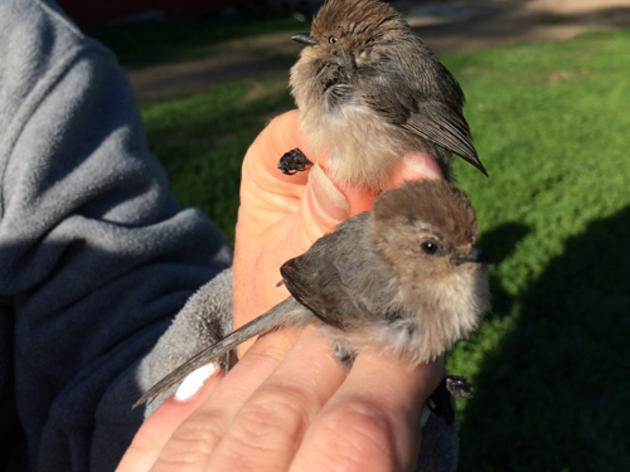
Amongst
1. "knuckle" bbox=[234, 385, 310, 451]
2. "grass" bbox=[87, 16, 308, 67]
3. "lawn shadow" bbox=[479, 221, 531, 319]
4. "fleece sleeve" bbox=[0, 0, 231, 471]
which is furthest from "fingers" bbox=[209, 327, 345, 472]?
"grass" bbox=[87, 16, 308, 67]

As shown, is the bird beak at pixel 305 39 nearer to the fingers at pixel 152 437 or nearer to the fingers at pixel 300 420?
the fingers at pixel 300 420

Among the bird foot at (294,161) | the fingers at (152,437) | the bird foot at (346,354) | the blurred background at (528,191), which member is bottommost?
the blurred background at (528,191)

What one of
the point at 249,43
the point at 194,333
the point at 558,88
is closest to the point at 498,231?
the point at 194,333

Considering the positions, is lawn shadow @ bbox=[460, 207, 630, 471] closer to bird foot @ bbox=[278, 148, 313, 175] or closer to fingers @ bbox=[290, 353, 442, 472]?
fingers @ bbox=[290, 353, 442, 472]

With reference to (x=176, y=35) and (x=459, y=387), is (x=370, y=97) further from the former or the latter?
(x=176, y=35)

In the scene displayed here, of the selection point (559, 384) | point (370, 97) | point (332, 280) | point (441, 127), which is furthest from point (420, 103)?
point (559, 384)

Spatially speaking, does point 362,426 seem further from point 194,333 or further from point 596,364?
point 596,364

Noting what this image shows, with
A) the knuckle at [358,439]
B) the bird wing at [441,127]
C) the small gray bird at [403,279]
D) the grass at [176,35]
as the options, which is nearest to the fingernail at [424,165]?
the bird wing at [441,127]

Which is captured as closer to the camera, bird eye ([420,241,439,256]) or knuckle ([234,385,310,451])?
knuckle ([234,385,310,451])
